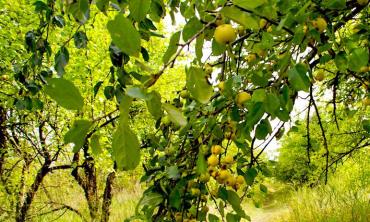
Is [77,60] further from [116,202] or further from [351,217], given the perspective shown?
[116,202]

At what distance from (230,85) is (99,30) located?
5766mm

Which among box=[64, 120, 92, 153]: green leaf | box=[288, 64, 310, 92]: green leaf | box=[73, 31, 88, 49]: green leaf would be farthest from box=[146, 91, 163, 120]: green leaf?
box=[73, 31, 88, 49]: green leaf

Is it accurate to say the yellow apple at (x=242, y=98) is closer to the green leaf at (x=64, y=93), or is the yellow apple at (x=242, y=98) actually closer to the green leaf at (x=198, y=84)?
the green leaf at (x=198, y=84)

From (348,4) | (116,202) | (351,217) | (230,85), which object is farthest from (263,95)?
(116,202)

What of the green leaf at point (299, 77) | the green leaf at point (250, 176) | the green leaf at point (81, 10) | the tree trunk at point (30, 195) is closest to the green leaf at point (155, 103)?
the green leaf at point (299, 77)

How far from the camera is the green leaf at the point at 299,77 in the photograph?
2.64ft

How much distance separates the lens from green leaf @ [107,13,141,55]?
0.51m

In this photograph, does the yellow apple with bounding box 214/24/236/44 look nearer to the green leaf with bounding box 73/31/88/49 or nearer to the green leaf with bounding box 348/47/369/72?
the green leaf with bounding box 348/47/369/72

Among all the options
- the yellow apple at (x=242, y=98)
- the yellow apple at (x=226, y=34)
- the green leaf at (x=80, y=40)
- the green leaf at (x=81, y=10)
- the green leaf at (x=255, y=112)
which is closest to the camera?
the yellow apple at (x=226, y=34)

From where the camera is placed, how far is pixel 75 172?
816cm

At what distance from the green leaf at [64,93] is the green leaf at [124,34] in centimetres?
Answer: 9

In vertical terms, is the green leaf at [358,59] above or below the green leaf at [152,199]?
above

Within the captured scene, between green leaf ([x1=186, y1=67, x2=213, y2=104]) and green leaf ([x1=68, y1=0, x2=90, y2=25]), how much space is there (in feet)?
1.50

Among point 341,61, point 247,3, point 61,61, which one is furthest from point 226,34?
point 61,61
